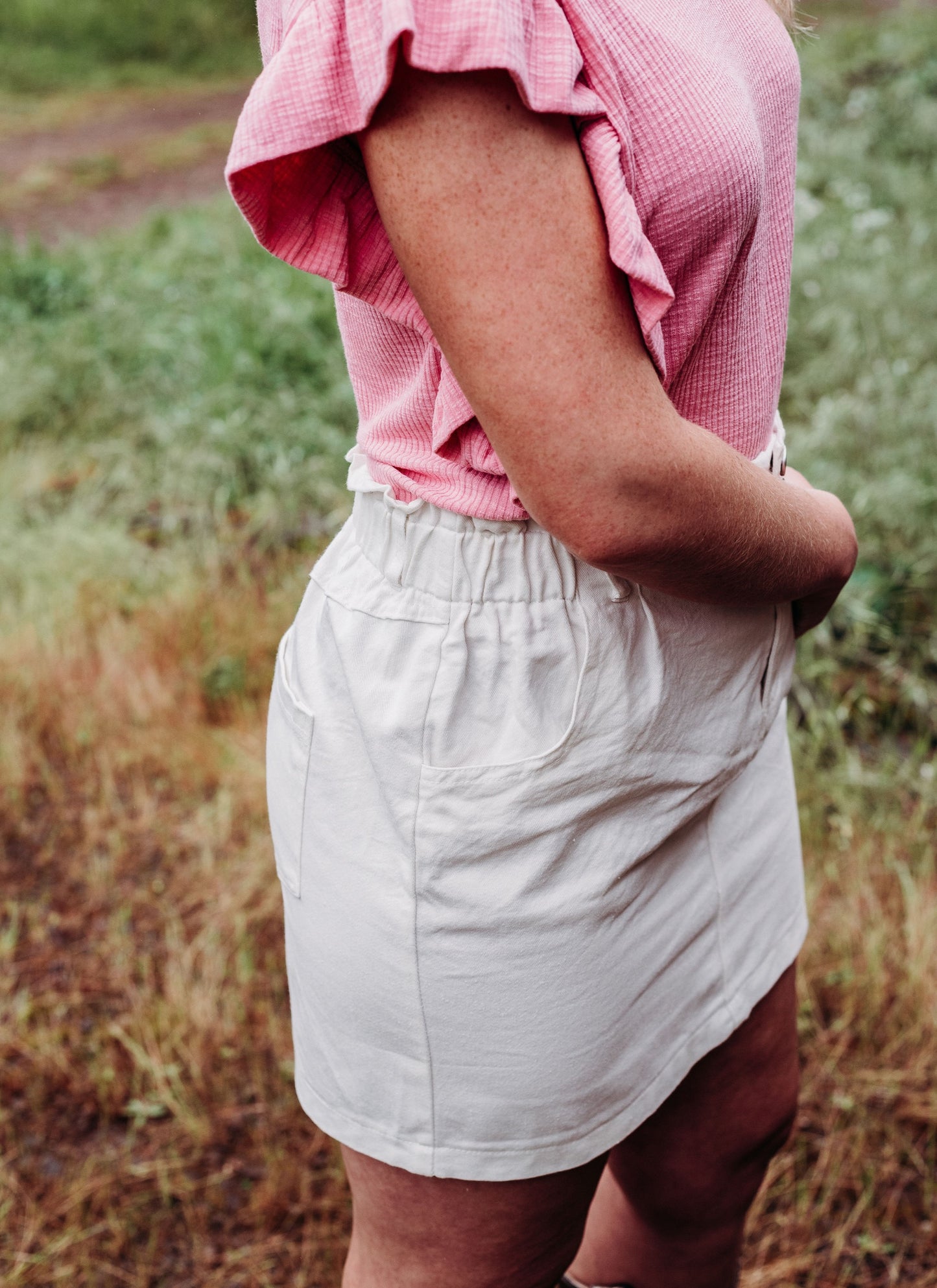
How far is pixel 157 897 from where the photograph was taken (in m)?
2.57

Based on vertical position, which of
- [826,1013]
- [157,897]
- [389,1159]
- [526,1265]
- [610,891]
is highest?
[610,891]

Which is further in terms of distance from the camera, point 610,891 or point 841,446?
point 841,446

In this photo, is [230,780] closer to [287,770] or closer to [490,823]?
[287,770]

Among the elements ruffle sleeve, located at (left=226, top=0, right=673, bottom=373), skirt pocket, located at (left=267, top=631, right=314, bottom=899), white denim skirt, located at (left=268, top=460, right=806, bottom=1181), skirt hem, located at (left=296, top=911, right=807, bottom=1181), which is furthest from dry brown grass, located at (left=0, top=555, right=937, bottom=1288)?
ruffle sleeve, located at (left=226, top=0, right=673, bottom=373)

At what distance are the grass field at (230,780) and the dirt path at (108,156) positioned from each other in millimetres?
2912

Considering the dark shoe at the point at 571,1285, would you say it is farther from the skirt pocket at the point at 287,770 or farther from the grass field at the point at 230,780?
the skirt pocket at the point at 287,770

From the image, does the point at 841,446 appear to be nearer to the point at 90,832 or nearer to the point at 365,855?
the point at 90,832

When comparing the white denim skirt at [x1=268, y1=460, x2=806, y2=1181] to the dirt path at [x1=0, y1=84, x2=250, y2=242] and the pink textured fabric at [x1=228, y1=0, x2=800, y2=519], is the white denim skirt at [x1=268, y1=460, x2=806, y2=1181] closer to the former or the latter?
the pink textured fabric at [x1=228, y1=0, x2=800, y2=519]

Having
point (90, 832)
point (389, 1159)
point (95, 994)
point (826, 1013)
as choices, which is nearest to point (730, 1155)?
point (389, 1159)

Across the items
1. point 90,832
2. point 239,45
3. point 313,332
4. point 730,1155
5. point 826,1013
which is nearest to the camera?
point 730,1155

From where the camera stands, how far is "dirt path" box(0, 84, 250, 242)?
328 inches

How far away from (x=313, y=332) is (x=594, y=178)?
4.08 metres

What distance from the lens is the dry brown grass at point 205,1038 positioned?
188 cm

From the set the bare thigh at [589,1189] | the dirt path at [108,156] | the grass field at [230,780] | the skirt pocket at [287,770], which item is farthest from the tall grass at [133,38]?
the bare thigh at [589,1189]
